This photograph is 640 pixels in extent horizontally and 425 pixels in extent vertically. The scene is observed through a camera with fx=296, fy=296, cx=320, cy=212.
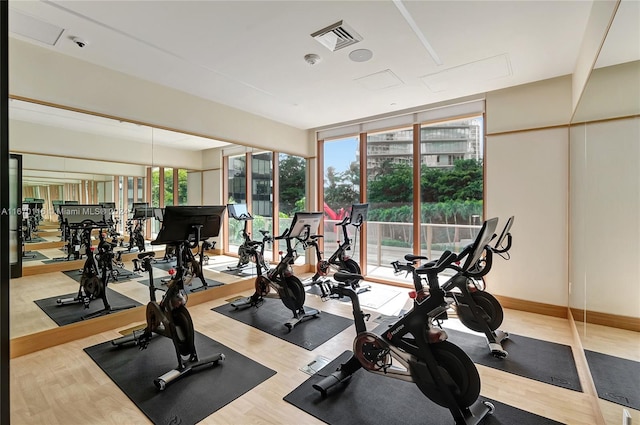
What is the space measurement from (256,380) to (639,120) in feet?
10.1

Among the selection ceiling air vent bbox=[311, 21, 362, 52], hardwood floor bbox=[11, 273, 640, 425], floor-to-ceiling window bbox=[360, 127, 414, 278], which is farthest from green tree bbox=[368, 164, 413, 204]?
ceiling air vent bbox=[311, 21, 362, 52]

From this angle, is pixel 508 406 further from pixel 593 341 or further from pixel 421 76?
pixel 421 76

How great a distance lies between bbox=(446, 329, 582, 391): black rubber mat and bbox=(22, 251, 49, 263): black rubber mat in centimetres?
457

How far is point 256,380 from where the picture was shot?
8.27 ft

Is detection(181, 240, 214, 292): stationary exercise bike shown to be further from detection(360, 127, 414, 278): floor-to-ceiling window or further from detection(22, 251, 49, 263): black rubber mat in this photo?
detection(360, 127, 414, 278): floor-to-ceiling window

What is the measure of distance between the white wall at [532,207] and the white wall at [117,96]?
390 cm

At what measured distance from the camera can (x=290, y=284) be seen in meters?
3.87

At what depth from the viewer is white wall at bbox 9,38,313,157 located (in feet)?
9.27

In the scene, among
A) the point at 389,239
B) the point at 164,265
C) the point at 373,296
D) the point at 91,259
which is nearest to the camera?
the point at 91,259

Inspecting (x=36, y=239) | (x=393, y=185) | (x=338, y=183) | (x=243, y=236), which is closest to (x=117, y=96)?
(x=36, y=239)

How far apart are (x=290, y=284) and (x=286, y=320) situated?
0.46 meters

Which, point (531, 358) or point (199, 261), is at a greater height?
point (199, 261)

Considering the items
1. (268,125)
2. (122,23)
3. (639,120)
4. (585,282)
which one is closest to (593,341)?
(585,282)

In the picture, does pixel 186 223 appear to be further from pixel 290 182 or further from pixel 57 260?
pixel 290 182
